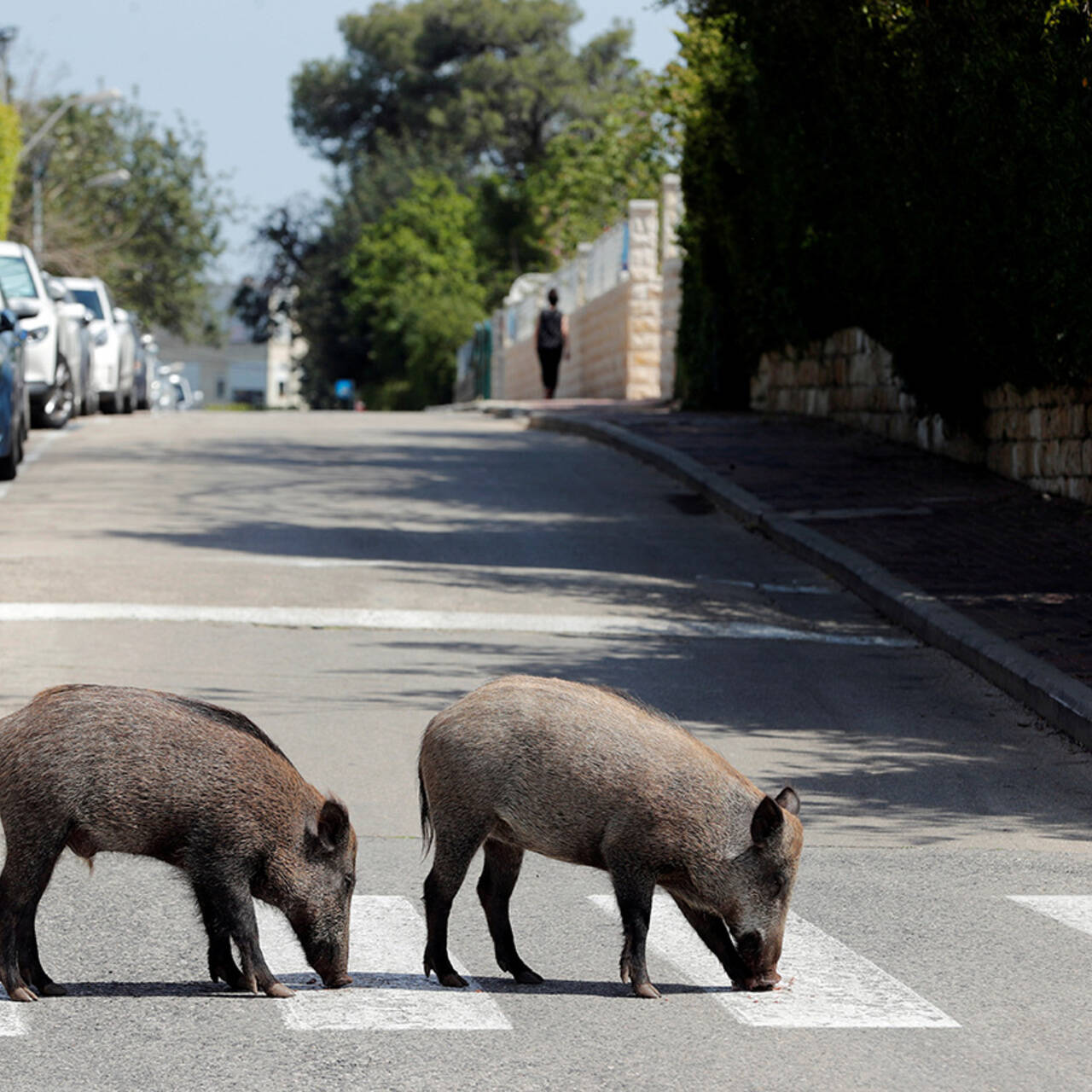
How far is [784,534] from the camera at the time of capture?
614 inches

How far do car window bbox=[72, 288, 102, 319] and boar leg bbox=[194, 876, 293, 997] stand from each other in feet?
90.3

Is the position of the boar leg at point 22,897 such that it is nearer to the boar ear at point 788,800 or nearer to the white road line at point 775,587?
the boar ear at point 788,800

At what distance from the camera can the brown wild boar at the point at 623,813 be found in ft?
16.0

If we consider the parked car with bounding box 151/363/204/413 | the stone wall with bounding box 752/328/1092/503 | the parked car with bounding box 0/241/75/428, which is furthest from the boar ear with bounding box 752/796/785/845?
the parked car with bounding box 151/363/204/413

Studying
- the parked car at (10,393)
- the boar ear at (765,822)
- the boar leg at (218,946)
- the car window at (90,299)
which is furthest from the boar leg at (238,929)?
the car window at (90,299)

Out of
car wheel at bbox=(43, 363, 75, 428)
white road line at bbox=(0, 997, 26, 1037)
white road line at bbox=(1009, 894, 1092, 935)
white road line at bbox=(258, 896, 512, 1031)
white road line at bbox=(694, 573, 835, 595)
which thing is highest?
car wheel at bbox=(43, 363, 75, 428)

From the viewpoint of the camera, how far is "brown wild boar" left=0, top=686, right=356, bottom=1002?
4785 mm

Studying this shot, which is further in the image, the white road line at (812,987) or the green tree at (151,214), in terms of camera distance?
the green tree at (151,214)

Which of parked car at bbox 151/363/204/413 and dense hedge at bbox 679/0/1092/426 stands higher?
dense hedge at bbox 679/0/1092/426

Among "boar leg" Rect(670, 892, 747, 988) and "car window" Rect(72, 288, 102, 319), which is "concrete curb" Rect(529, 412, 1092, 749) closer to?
"boar leg" Rect(670, 892, 747, 988)

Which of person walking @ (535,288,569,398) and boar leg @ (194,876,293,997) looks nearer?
boar leg @ (194,876,293,997)

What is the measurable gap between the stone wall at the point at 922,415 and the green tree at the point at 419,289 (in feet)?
143

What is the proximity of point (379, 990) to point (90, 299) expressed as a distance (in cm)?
2812

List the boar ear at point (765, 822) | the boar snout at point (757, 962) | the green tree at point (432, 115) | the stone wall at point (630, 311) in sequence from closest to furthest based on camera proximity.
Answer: the boar ear at point (765, 822) → the boar snout at point (757, 962) → the stone wall at point (630, 311) → the green tree at point (432, 115)
